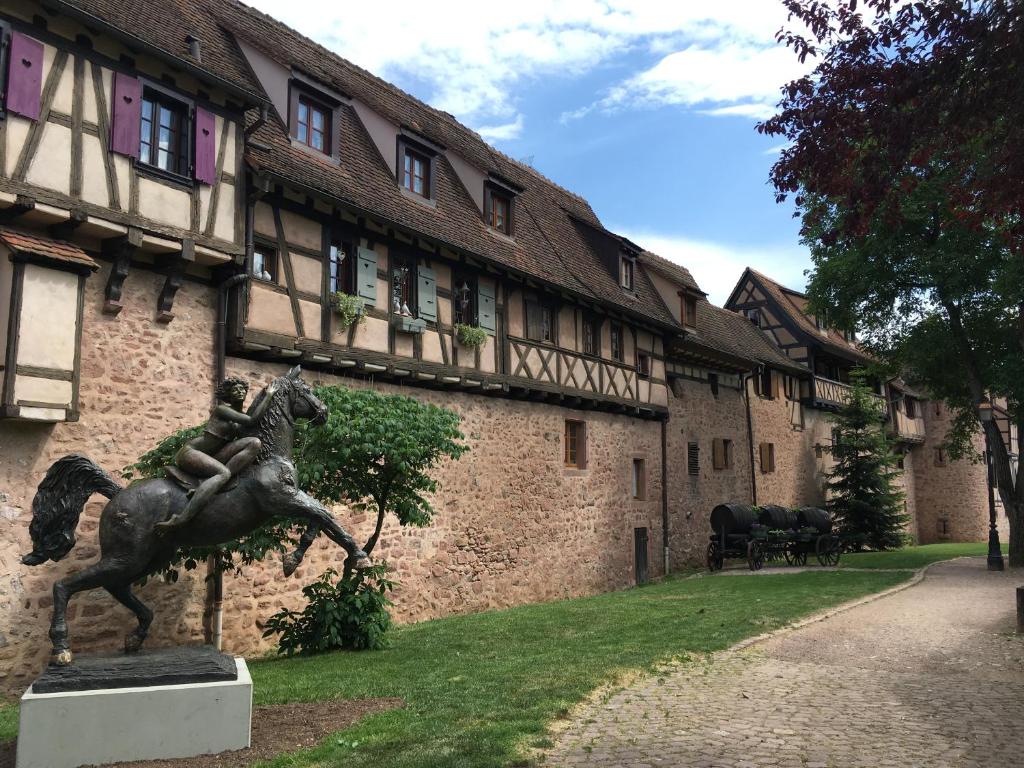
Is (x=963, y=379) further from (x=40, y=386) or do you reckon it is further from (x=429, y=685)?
(x=40, y=386)

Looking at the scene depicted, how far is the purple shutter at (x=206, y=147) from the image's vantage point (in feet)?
35.7

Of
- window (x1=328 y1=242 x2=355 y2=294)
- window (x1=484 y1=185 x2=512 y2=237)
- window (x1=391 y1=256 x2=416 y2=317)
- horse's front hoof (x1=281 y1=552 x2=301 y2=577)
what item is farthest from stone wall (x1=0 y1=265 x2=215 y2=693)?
window (x1=484 y1=185 x2=512 y2=237)

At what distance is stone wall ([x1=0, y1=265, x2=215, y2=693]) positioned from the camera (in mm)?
9266

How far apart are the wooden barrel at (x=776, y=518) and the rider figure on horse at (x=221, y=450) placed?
59.0 feet

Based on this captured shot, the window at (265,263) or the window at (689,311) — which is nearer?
the window at (265,263)

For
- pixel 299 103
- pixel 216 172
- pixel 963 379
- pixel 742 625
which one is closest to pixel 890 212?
pixel 742 625

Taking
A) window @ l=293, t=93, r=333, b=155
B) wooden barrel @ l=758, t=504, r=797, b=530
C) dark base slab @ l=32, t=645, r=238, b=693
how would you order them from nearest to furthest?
dark base slab @ l=32, t=645, r=238, b=693, window @ l=293, t=93, r=333, b=155, wooden barrel @ l=758, t=504, r=797, b=530

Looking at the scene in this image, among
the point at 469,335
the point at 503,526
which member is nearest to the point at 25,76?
the point at 469,335

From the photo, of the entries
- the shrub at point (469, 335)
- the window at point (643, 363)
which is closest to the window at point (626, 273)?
the window at point (643, 363)

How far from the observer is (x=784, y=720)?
6441 millimetres

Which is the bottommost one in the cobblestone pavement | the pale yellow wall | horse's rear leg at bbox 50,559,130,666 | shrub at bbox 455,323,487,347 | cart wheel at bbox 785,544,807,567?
the cobblestone pavement

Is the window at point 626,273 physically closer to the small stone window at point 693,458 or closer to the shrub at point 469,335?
the small stone window at point 693,458

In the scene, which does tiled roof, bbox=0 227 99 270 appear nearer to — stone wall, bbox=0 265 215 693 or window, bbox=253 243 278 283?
stone wall, bbox=0 265 215 693

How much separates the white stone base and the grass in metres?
0.61
